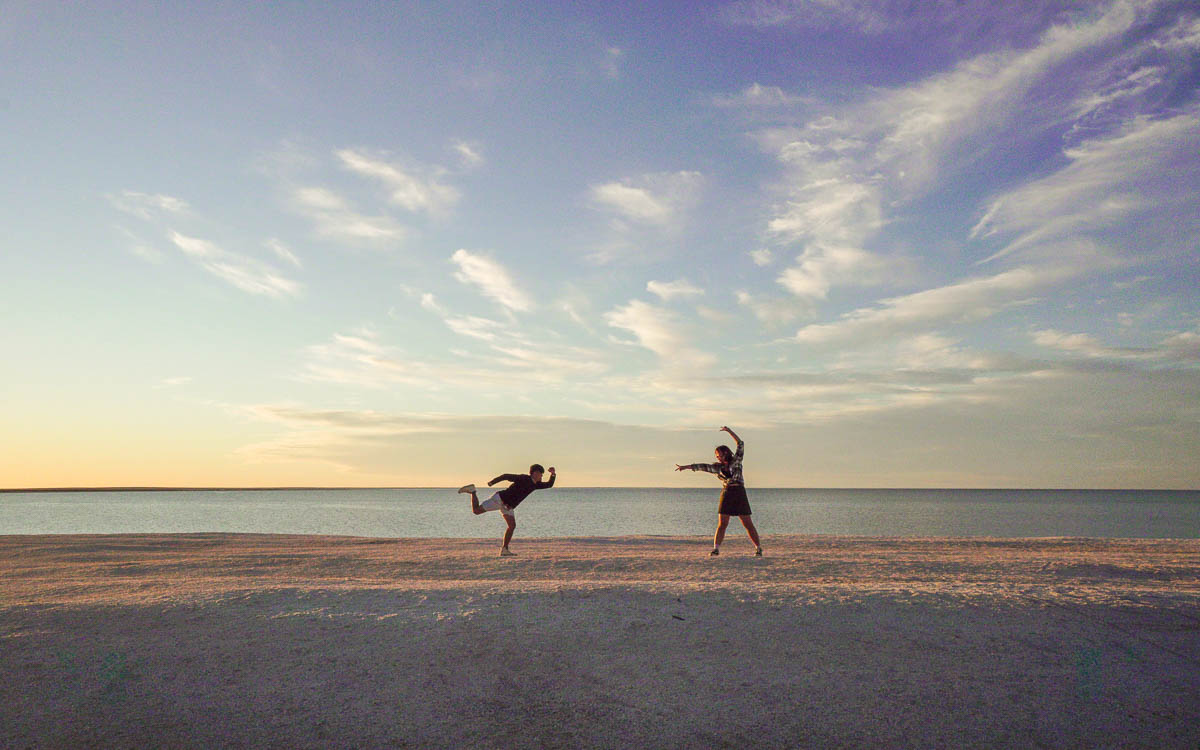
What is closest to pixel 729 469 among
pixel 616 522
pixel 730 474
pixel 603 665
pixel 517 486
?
pixel 730 474

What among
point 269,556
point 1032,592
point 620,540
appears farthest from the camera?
point 620,540

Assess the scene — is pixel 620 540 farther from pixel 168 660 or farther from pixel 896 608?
pixel 168 660

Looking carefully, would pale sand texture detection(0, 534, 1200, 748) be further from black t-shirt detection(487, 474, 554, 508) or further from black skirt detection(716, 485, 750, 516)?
black t-shirt detection(487, 474, 554, 508)

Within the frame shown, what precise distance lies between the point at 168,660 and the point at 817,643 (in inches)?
264

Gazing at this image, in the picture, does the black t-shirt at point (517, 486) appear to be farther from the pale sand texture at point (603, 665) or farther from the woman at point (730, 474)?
the pale sand texture at point (603, 665)

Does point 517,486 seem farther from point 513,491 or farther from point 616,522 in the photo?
point 616,522

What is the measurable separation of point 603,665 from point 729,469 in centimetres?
733

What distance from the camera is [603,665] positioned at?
22.6 ft

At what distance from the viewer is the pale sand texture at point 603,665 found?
5832mm

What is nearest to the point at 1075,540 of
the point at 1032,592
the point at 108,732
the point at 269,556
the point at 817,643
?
the point at 1032,592

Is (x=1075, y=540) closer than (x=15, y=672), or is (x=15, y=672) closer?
(x=15, y=672)

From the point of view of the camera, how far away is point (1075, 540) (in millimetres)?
23391

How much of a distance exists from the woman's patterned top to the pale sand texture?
3596 mm

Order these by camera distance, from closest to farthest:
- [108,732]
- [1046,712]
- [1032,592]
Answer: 1. [108,732]
2. [1046,712]
3. [1032,592]
